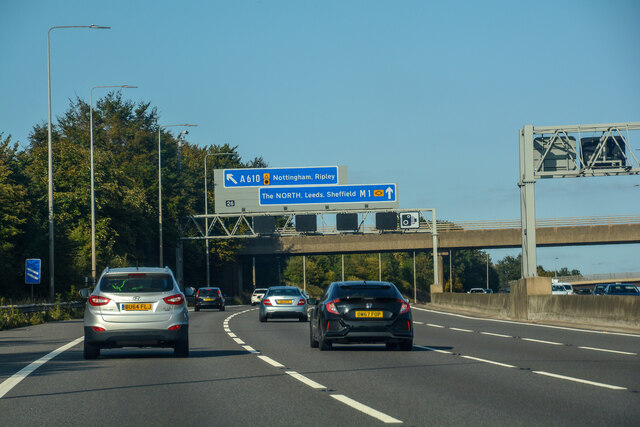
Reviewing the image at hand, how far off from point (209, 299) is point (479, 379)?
140ft

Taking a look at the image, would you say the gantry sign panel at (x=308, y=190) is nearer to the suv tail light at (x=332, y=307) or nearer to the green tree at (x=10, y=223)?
the green tree at (x=10, y=223)

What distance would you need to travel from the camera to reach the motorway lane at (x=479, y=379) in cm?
955

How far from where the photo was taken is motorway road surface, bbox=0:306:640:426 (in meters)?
9.49

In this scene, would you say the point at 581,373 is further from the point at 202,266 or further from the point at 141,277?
the point at 202,266

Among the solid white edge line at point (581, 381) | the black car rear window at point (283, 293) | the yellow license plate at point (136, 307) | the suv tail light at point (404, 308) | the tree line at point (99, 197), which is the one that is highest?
the tree line at point (99, 197)

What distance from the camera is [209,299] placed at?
55.1m

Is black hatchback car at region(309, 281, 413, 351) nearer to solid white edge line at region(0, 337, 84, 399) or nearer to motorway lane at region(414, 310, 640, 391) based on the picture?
motorway lane at region(414, 310, 640, 391)

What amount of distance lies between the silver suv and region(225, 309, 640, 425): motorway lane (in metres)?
1.91

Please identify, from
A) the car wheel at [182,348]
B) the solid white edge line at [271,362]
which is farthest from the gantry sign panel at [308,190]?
the car wheel at [182,348]

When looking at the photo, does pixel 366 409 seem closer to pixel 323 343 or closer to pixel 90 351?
pixel 90 351

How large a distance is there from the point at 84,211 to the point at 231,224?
92.3ft

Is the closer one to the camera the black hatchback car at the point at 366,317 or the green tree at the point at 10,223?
the black hatchback car at the point at 366,317

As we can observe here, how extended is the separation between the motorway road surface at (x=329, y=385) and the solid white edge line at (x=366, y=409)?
0.01 metres

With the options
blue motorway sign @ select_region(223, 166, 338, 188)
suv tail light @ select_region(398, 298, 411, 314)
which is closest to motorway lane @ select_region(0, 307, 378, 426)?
suv tail light @ select_region(398, 298, 411, 314)
